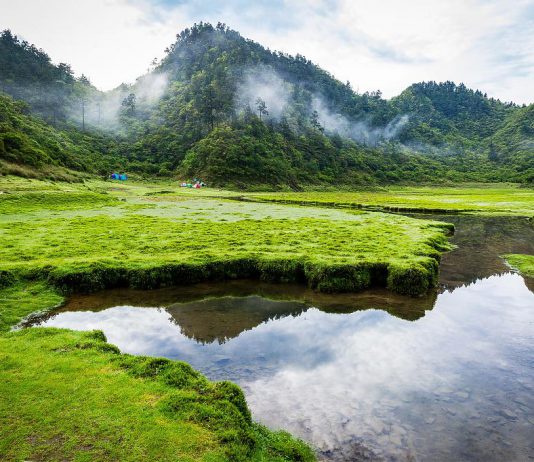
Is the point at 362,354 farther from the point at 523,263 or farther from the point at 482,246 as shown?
the point at 482,246

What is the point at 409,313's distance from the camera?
24422mm

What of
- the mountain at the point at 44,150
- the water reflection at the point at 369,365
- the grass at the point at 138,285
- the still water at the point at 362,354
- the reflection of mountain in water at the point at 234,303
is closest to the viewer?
the grass at the point at 138,285

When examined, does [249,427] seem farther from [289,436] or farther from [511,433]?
[511,433]

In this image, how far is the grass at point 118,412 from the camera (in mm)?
9250

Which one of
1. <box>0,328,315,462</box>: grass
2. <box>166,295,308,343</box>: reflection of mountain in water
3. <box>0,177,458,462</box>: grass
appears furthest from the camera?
<box>166,295,308,343</box>: reflection of mountain in water

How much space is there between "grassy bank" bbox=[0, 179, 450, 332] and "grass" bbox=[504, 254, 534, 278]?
22.9 feet

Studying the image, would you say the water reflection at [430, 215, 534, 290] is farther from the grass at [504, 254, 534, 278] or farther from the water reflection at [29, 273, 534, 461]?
the water reflection at [29, 273, 534, 461]

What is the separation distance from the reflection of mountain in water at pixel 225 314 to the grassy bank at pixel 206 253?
154 inches

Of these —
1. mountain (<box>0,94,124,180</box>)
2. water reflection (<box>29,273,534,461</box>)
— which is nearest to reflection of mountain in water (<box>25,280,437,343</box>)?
water reflection (<box>29,273,534,461</box>)

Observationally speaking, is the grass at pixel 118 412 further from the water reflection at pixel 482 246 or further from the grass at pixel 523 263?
the grass at pixel 523 263

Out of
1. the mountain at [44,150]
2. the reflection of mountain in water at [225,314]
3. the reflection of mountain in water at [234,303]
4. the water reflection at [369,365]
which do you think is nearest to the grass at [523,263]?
the water reflection at [369,365]

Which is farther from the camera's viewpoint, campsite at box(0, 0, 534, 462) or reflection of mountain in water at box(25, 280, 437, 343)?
reflection of mountain in water at box(25, 280, 437, 343)

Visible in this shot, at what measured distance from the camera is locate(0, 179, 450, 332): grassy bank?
2706 cm

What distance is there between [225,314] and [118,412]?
1306 centimetres
